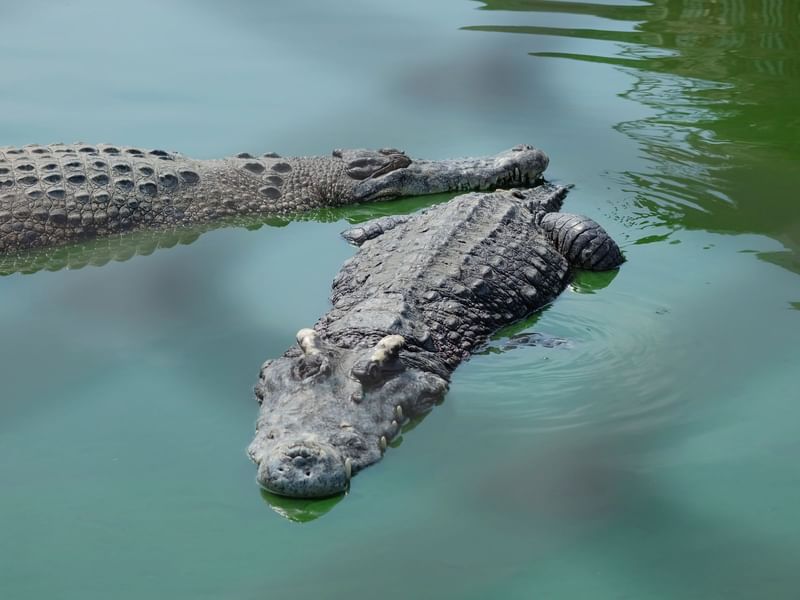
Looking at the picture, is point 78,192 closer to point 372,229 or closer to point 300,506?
point 372,229

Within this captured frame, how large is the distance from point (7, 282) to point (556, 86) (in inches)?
255

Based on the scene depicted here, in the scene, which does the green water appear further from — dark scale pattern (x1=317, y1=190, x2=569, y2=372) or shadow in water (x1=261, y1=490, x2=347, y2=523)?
dark scale pattern (x1=317, y1=190, x2=569, y2=372)

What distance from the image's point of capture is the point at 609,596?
5.00 meters

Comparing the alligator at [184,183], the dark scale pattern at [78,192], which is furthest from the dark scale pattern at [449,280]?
the dark scale pattern at [78,192]

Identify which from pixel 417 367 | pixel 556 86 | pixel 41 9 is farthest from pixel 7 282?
pixel 41 9

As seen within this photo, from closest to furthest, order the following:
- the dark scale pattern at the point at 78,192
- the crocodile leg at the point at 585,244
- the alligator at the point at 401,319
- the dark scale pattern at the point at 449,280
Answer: the alligator at the point at 401,319, the dark scale pattern at the point at 449,280, the crocodile leg at the point at 585,244, the dark scale pattern at the point at 78,192

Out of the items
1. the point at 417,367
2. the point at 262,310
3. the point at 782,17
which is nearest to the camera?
the point at 417,367

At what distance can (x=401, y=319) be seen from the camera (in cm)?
689

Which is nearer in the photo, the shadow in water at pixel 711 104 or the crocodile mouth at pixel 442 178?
the shadow in water at pixel 711 104

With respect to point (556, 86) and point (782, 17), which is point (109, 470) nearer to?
point (556, 86)

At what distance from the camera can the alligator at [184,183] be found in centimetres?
Result: 942

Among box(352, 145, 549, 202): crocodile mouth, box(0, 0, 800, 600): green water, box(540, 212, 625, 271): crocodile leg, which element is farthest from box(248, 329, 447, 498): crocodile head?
box(352, 145, 549, 202): crocodile mouth

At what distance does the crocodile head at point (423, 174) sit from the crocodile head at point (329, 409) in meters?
4.23

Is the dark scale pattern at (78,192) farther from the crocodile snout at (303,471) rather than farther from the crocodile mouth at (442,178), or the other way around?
the crocodile snout at (303,471)
